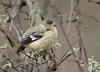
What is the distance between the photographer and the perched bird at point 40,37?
5543 mm

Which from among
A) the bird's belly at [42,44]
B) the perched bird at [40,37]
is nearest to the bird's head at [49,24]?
the perched bird at [40,37]

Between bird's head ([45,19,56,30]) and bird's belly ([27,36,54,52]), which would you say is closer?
bird's belly ([27,36,54,52])

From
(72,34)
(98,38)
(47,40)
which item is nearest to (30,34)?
(47,40)

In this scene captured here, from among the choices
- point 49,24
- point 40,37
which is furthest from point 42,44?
point 49,24

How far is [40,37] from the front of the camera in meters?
5.98

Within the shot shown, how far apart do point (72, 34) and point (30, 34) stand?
2.72 meters

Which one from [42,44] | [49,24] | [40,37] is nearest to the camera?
[42,44]

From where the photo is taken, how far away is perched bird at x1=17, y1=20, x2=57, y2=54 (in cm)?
554

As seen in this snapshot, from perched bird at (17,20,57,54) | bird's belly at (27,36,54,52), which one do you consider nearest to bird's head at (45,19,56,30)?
perched bird at (17,20,57,54)

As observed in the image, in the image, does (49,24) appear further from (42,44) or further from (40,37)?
(42,44)

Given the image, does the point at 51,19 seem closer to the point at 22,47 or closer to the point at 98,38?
the point at 22,47

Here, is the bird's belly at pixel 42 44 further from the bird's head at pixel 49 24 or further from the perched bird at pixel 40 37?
the bird's head at pixel 49 24

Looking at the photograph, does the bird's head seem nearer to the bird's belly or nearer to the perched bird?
the perched bird

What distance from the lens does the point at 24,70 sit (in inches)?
189
